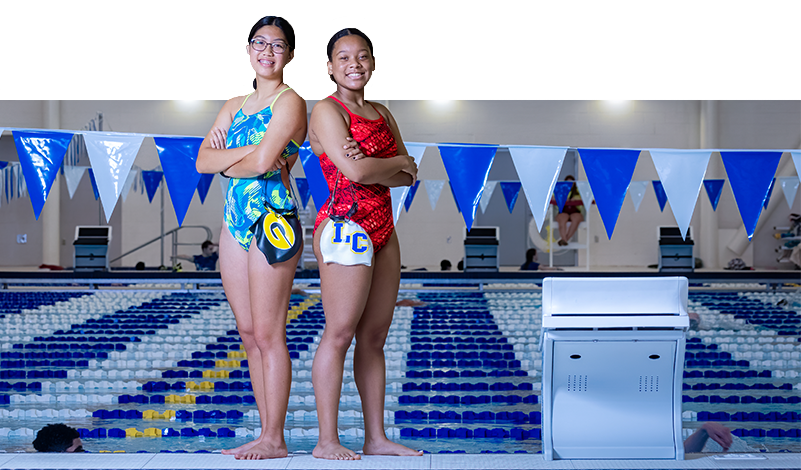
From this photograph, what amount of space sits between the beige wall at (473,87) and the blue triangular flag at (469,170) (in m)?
8.03

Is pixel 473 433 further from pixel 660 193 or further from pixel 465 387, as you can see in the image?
pixel 660 193

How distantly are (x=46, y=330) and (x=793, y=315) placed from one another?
22.3ft

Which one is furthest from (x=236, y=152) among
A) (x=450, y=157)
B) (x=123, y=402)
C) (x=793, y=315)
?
(x=793, y=315)

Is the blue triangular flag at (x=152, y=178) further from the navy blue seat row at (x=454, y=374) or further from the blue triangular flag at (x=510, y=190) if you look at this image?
the navy blue seat row at (x=454, y=374)

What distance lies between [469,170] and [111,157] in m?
2.58

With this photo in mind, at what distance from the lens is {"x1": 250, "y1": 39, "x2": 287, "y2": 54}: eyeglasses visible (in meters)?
2.03

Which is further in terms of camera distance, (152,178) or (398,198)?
(152,178)

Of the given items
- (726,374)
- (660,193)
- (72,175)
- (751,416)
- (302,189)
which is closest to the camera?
(751,416)

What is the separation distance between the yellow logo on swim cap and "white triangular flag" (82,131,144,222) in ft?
10.6

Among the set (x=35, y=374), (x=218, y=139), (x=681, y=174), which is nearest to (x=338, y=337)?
(x=218, y=139)

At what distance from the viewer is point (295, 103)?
1987 mm

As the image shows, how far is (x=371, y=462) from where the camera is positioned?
1.94 m

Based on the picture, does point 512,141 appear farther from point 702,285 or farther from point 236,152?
point 236,152

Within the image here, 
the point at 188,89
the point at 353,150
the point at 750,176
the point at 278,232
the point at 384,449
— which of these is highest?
the point at 188,89
